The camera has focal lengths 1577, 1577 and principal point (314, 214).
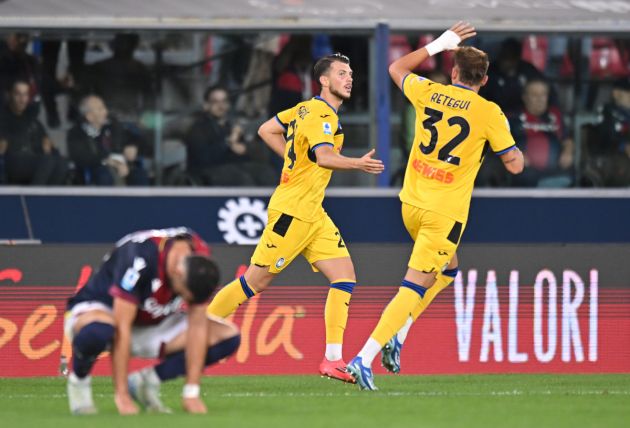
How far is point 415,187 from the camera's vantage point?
10.0m

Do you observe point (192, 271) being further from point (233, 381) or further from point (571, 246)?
point (571, 246)

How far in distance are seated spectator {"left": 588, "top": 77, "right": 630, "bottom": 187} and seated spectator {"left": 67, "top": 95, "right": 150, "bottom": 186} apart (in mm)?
4828

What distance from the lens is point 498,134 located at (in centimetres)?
983

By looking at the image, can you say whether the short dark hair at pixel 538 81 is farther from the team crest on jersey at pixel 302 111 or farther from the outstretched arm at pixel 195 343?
the outstretched arm at pixel 195 343

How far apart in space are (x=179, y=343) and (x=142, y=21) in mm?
8731

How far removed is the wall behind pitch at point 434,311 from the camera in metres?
11.4

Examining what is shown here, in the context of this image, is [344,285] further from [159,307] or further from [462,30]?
[159,307]

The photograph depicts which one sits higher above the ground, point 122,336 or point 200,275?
point 200,275

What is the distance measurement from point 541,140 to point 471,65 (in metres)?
6.93

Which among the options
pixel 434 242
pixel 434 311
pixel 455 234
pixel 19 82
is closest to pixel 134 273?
pixel 434 242

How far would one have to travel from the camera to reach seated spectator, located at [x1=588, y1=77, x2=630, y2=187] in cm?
1675

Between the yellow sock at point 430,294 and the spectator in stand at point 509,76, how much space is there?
6.26m

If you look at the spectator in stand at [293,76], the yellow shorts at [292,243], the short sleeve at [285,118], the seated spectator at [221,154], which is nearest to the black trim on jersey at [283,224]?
the yellow shorts at [292,243]

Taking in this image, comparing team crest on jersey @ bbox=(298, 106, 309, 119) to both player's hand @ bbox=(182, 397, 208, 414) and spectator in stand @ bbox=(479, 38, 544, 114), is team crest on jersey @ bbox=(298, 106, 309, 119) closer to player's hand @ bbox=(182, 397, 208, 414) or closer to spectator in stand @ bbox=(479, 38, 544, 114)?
player's hand @ bbox=(182, 397, 208, 414)
